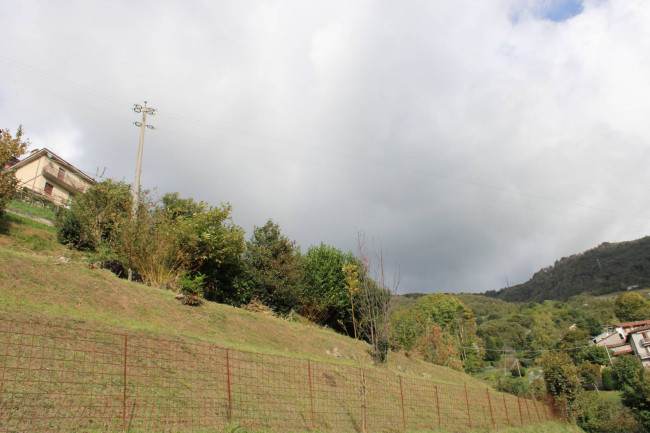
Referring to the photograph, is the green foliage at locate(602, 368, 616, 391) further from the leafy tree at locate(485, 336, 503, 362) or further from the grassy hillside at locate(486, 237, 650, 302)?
the grassy hillside at locate(486, 237, 650, 302)

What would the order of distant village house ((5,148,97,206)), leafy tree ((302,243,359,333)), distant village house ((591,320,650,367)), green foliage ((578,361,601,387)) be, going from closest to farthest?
leafy tree ((302,243,359,333)) < distant village house ((5,148,97,206)) < green foliage ((578,361,601,387)) < distant village house ((591,320,650,367))

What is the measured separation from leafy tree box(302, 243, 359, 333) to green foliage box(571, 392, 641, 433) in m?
14.4

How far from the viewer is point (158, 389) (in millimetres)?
7191

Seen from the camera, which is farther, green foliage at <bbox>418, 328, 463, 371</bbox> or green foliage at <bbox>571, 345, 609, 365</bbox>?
green foliage at <bbox>571, 345, 609, 365</bbox>

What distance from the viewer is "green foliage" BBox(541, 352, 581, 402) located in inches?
869

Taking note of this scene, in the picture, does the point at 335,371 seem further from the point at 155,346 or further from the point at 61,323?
the point at 61,323

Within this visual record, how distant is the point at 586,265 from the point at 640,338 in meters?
93.6

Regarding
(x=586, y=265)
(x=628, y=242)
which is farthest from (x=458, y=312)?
(x=628, y=242)

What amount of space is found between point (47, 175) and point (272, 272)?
2784 cm

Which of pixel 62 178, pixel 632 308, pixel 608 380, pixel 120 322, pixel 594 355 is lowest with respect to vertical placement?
pixel 608 380

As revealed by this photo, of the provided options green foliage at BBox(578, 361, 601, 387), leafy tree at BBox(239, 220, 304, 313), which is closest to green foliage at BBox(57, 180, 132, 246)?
leafy tree at BBox(239, 220, 304, 313)

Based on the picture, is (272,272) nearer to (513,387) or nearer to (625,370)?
(513,387)

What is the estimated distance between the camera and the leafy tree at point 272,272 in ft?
78.8

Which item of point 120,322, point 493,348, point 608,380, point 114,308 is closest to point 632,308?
point 493,348
